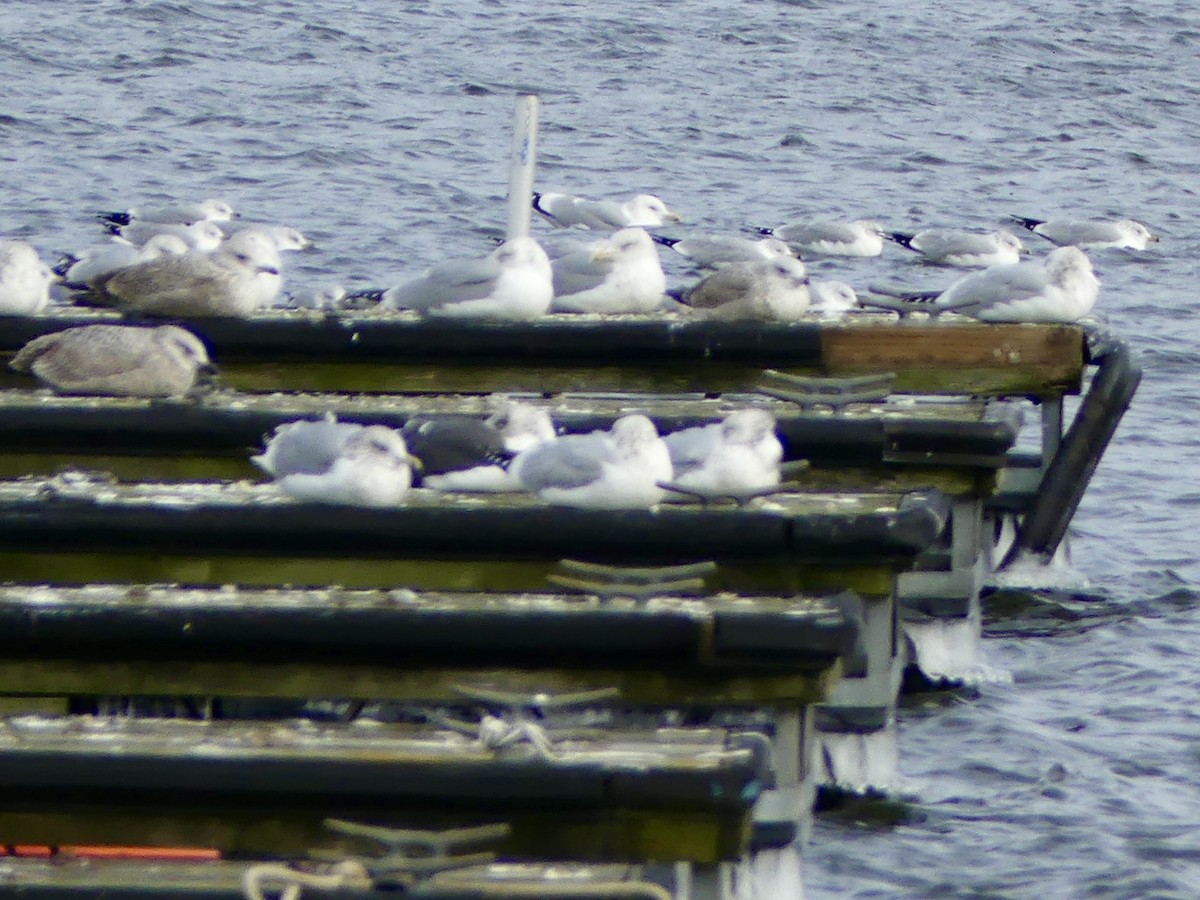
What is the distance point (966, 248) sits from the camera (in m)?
18.7

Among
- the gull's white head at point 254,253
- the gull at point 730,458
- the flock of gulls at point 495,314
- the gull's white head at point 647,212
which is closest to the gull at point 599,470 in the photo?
the flock of gulls at point 495,314

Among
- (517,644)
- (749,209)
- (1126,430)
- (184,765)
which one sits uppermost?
(749,209)

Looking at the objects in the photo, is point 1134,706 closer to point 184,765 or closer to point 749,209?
point 184,765

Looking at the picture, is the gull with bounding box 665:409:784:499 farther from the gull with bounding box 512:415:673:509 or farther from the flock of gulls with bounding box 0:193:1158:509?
the gull with bounding box 512:415:673:509

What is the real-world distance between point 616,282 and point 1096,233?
10.1m

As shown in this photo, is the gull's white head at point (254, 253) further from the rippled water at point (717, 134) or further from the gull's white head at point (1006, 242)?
the gull's white head at point (1006, 242)

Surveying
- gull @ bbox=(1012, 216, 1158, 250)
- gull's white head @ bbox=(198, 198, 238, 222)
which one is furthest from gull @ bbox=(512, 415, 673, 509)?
gull @ bbox=(1012, 216, 1158, 250)

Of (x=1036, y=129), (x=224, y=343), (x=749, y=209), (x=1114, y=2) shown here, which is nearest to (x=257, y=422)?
(x=224, y=343)

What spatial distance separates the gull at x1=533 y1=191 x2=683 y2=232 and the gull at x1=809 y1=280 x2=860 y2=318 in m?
6.44

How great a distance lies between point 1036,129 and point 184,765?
2171 centimetres

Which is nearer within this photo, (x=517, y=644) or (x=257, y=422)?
(x=517, y=644)

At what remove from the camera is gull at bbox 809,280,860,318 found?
1201 cm

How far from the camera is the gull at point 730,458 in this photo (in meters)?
7.14

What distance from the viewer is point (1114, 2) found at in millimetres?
31391
